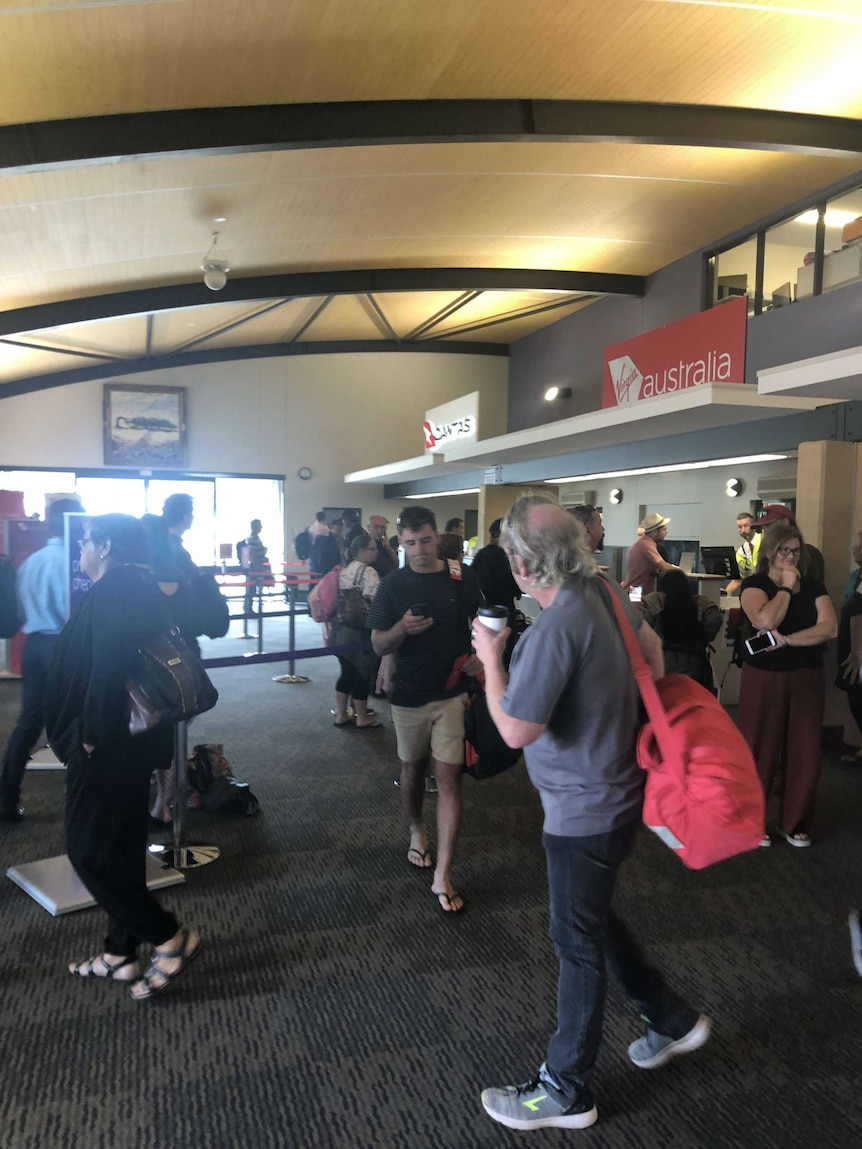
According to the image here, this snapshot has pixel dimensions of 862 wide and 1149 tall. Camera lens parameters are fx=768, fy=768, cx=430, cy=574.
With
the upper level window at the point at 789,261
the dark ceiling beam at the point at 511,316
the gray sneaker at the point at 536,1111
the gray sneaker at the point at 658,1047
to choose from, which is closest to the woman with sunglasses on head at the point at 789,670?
the gray sneaker at the point at 658,1047

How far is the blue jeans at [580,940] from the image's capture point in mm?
1852

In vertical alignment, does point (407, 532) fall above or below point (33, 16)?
below

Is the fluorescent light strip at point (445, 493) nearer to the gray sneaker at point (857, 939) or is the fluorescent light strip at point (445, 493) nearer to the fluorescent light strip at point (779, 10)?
the fluorescent light strip at point (779, 10)

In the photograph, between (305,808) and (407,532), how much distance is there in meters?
1.92

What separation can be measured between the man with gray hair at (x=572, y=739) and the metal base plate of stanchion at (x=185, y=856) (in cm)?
199

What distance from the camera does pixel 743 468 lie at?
11.1 metres

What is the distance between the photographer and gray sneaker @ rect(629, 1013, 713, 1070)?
212 centimetres

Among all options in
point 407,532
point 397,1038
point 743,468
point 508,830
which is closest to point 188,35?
point 407,532

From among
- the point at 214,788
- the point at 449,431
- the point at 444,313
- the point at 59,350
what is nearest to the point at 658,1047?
the point at 214,788

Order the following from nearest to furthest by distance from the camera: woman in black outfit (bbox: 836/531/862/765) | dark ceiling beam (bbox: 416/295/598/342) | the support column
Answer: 1. woman in black outfit (bbox: 836/531/862/765)
2. the support column
3. dark ceiling beam (bbox: 416/295/598/342)

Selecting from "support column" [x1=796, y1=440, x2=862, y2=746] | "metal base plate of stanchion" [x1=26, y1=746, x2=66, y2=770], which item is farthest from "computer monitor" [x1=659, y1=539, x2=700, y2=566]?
"metal base plate of stanchion" [x1=26, y1=746, x2=66, y2=770]

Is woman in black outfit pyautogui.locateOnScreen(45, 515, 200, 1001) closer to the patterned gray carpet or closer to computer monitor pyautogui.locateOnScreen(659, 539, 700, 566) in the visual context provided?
the patterned gray carpet

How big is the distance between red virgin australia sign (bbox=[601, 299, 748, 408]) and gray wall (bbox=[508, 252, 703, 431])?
9.09 feet

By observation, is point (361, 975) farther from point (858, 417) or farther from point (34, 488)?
point (34, 488)
